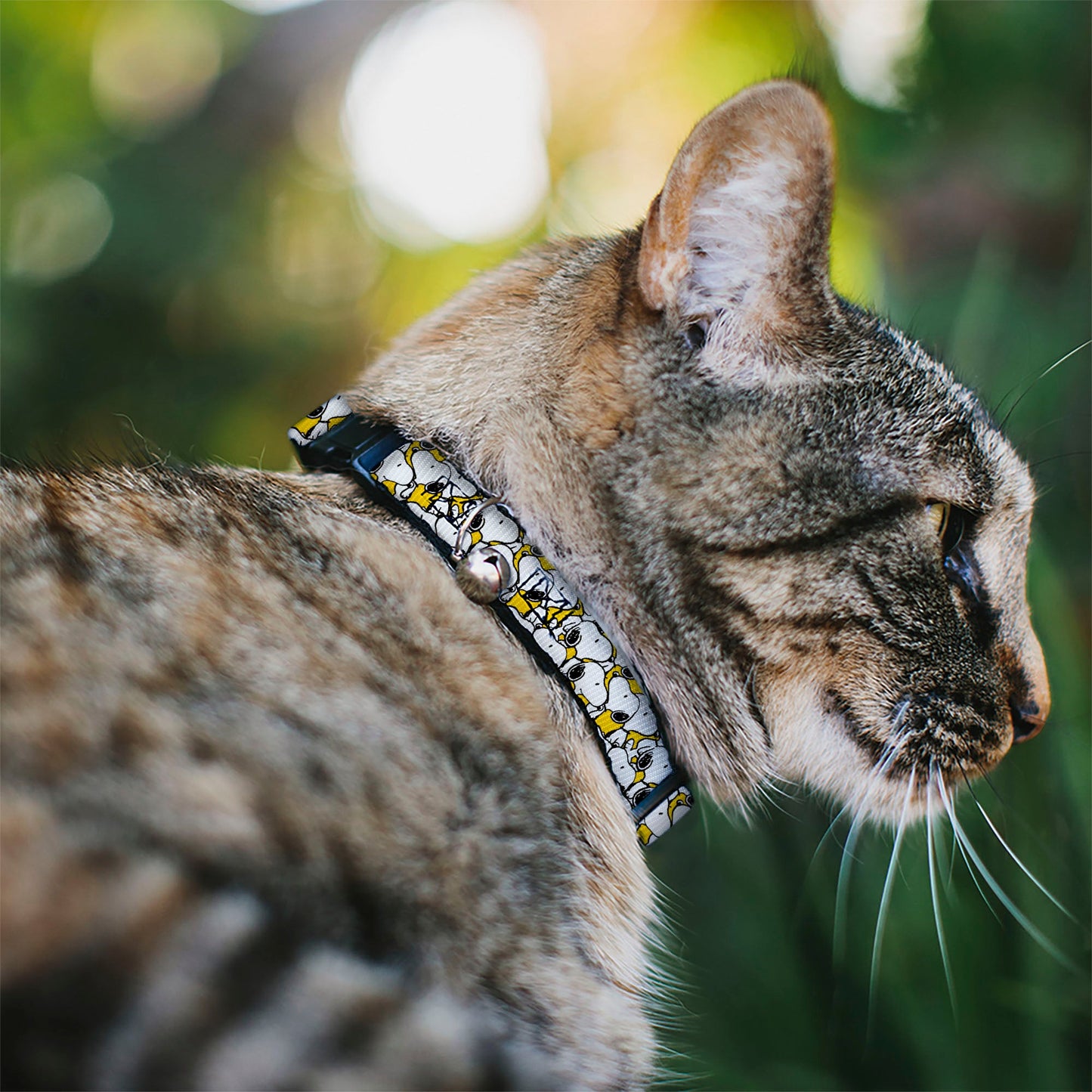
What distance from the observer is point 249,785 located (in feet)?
2.31

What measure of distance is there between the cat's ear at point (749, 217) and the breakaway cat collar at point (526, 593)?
0.32 m

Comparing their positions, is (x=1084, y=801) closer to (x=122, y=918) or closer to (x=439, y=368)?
(x=439, y=368)

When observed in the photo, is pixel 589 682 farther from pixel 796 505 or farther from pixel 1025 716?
pixel 1025 716

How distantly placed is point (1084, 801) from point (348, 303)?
3.23 metres

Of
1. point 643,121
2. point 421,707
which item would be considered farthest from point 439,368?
Answer: point 643,121

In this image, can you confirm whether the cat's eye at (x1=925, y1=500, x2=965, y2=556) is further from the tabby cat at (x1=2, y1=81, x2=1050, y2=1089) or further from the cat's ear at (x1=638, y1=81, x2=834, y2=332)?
the cat's ear at (x1=638, y1=81, x2=834, y2=332)

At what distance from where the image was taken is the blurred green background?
1361 millimetres

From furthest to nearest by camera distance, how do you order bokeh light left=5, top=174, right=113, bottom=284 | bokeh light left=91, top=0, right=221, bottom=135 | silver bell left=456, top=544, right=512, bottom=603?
1. bokeh light left=91, top=0, right=221, bottom=135
2. bokeh light left=5, top=174, right=113, bottom=284
3. silver bell left=456, top=544, right=512, bottom=603

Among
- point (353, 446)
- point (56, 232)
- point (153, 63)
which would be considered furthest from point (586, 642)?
point (153, 63)

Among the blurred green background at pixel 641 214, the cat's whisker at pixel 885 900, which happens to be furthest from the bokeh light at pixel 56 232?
the cat's whisker at pixel 885 900

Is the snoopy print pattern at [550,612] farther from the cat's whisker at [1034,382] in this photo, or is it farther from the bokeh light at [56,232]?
the bokeh light at [56,232]

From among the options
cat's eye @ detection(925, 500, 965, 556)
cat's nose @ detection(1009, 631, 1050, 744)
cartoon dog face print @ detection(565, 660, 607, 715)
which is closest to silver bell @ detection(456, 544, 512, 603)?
cartoon dog face print @ detection(565, 660, 607, 715)

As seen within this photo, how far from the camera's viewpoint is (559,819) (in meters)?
0.91

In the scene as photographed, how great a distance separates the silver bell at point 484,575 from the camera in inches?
35.7
